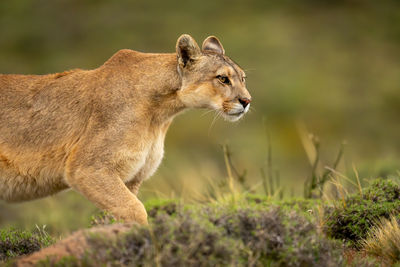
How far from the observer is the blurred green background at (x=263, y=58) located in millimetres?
25844

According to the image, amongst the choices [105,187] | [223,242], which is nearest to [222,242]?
[223,242]

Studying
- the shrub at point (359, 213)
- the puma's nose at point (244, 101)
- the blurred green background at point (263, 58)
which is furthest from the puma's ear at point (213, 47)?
the blurred green background at point (263, 58)

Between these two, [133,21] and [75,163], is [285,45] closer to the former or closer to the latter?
[133,21]

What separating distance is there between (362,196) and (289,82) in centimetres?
2735

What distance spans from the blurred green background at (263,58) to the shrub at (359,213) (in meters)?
6.80

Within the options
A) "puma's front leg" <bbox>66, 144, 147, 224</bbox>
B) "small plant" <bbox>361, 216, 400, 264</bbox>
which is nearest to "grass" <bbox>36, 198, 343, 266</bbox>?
"small plant" <bbox>361, 216, 400, 264</bbox>

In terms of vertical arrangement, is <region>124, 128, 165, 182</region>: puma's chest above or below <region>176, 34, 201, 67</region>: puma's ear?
below

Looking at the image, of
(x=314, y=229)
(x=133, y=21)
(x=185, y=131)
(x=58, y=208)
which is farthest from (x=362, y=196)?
(x=133, y=21)

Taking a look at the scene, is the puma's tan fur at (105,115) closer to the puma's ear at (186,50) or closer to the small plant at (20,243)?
the puma's ear at (186,50)

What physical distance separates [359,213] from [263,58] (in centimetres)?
3074

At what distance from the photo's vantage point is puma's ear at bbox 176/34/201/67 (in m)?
7.93

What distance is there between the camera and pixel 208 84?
789 cm

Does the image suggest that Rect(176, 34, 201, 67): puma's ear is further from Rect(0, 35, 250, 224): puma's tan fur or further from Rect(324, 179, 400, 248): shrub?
Rect(324, 179, 400, 248): shrub

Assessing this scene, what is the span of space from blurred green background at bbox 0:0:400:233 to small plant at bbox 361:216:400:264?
7.68 meters
